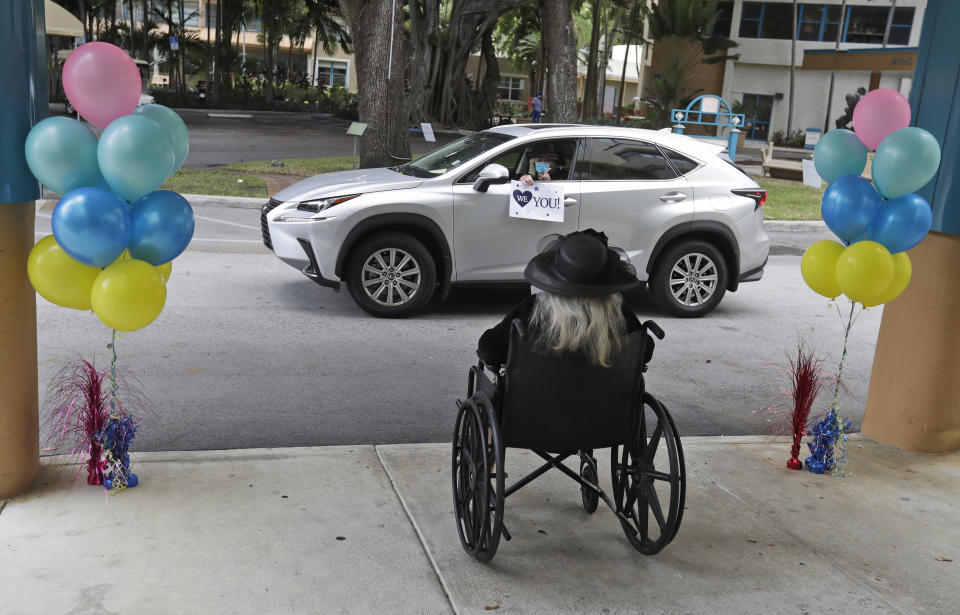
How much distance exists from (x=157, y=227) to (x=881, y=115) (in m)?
3.92

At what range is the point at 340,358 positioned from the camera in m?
7.38

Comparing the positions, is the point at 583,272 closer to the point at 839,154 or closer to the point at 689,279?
the point at 839,154

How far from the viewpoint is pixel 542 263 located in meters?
4.10

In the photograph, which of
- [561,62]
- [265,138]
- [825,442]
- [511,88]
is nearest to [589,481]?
[825,442]

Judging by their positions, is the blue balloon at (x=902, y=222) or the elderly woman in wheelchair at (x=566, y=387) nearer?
the elderly woman in wheelchair at (x=566, y=387)

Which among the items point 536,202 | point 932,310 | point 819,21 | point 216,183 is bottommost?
point 216,183

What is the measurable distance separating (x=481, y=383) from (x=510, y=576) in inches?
35.0

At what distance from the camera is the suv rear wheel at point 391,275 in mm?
8352

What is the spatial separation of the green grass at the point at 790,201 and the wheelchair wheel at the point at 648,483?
44.6 feet

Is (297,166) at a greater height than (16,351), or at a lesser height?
lesser

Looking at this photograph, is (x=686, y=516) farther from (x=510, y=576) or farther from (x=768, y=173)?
(x=768, y=173)

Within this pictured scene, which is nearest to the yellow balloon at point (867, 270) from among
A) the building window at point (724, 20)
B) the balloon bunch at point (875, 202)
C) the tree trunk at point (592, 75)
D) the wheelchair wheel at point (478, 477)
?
the balloon bunch at point (875, 202)

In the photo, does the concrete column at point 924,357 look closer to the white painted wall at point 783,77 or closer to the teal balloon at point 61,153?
the teal balloon at point 61,153

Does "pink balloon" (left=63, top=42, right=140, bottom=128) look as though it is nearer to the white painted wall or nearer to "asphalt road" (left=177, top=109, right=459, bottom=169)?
"asphalt road" (left=177, top=109, right=459, bottom=169)
